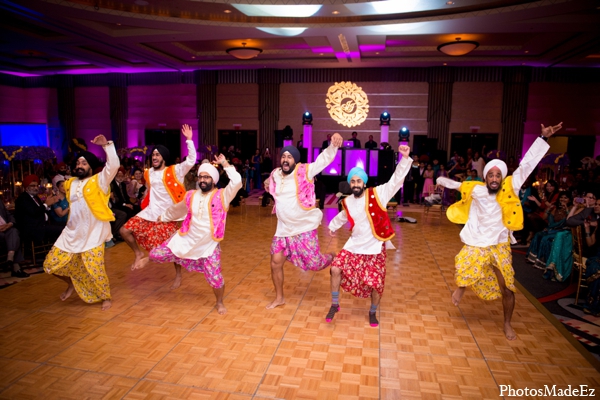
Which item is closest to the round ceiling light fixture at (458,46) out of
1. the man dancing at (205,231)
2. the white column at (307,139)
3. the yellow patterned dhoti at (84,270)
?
the white column at (307,139)

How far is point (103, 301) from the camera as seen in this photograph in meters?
4.49

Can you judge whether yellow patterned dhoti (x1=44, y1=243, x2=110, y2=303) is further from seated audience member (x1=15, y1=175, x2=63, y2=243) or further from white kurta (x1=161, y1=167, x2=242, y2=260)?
seated audience member (x1=15, y1=175, x2=63, y2=243)

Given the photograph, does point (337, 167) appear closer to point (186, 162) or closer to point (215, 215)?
point (186, 162)

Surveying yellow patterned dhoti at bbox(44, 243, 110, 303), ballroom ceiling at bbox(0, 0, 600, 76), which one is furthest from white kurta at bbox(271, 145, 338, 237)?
ballroom ceiling at bbox(0, 0, 600, 76)

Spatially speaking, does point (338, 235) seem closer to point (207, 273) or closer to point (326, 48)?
point (207, 273)

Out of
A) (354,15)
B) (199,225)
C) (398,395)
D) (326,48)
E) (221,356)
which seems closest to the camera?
(398,395)

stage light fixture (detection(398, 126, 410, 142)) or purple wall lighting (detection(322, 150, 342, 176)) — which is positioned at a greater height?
stage light fixture (detection(398, 126, 410, 142))

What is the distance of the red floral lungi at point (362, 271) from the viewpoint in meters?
3.96

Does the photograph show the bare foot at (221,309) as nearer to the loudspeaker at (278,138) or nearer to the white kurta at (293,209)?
the white kurta at (293,209)

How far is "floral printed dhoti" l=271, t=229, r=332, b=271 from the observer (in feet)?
14.3

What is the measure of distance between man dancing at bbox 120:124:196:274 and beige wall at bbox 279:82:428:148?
1183 centimetres

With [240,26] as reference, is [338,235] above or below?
below

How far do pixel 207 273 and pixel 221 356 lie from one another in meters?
0.97

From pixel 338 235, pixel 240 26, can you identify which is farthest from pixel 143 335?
pixel 240 26
